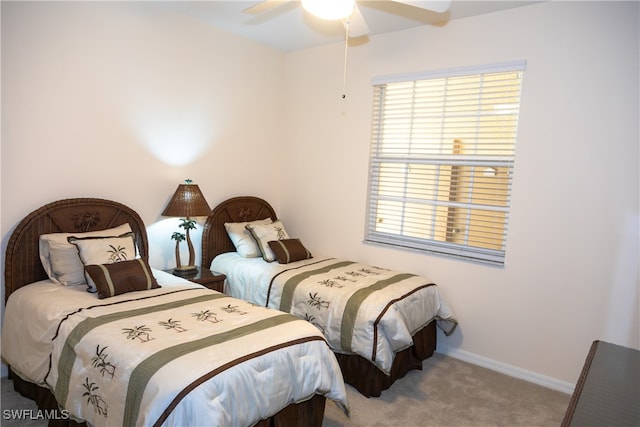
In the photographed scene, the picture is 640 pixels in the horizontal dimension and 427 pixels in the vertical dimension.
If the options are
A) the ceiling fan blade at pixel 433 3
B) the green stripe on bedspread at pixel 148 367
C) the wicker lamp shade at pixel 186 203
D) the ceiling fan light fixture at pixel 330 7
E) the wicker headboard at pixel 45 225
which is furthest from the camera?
the wicker lamp shade at pixel 186 203

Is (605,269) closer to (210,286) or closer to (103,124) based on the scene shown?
(210,286)

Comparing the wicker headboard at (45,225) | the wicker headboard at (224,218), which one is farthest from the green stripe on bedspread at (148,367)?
the wicker headboard at (224,218)

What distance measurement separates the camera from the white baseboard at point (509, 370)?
9.51ft

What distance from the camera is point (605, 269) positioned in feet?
8.91

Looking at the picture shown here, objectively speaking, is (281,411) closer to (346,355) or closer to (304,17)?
(346,355)

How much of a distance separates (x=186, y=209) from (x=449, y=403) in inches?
91.9

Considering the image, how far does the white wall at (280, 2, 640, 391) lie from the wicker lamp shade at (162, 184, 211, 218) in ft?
5.66

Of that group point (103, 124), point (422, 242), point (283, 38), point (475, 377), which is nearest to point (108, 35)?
point (103, 124)

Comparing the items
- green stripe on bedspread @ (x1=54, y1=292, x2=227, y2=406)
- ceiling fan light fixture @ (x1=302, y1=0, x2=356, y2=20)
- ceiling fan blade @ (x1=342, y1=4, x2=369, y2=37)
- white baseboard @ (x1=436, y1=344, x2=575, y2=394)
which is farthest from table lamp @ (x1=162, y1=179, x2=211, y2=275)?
white baseboard @ (x1=436, y1=344, x2=575, y2=394)

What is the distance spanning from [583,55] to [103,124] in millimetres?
3330

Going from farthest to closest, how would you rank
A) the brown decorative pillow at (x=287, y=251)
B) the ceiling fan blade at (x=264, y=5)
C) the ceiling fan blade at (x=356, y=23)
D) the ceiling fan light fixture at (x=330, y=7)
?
the brown decorative pillow at (x=287, y=251) < the ceiling fan blade at (x=356, y=23) < the ceiling fan blade at (x=264, y=5) < the ceiling fan light fixture at (x=330, y=7)

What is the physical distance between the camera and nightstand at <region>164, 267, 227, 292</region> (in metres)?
3.23
